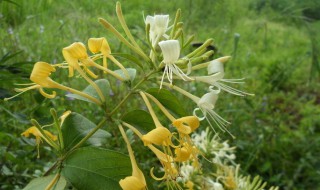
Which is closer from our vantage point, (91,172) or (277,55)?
(91,172)

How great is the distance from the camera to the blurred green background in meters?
1.44

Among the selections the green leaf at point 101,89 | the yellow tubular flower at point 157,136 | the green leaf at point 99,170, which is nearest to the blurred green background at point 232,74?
the green leaf at point 101,89

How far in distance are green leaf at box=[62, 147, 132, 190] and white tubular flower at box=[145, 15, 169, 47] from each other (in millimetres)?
209

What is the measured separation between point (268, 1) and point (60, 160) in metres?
2.23

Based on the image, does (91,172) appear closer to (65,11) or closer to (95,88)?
(95,88)

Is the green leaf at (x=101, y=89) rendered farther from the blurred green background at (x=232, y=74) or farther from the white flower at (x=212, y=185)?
the white flower at (x=212, y=185)

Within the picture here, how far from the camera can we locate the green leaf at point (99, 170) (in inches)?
28.0

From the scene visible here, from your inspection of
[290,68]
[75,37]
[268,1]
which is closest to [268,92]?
[290,68]

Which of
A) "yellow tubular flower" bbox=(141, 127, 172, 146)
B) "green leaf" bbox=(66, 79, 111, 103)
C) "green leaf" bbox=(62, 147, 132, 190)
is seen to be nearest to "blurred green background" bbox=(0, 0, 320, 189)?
"green leaf" bbox=(66, 79, 111, 103)

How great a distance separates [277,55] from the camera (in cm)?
336

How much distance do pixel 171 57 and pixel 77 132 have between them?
0.23 m

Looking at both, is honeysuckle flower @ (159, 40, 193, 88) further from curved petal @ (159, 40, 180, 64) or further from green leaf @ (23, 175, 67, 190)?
green leaf @ (23, 175, 67, 190)

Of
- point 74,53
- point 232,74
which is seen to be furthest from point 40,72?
point 232,74

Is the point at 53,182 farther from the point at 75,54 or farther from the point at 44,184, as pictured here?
the point at 75,54
